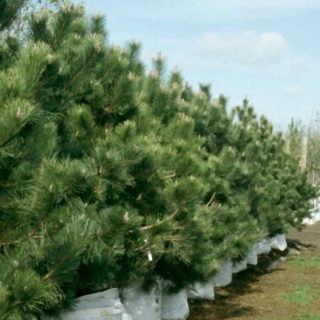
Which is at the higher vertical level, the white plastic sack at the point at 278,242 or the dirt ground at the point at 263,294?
the white plastic sack at the point at 278,242

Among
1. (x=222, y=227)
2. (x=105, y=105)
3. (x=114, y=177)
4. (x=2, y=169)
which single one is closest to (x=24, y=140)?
(x=2, y=169)

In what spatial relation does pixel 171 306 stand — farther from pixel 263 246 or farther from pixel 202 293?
pixel 263 246

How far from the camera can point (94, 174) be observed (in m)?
3.94

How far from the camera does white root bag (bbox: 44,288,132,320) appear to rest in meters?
4.43

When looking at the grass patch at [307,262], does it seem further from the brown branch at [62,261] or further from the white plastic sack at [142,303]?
the brown branch at [62,261]

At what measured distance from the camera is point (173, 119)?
596cm

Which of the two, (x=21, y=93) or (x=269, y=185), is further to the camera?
(x=269, y=185)

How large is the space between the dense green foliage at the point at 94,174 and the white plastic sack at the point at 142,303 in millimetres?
148

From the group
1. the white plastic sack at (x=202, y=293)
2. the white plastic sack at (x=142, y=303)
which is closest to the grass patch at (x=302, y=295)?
the white plastic sack at (x=202, y=293)

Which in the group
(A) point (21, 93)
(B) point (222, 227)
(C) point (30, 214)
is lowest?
(B) point (222, 227)

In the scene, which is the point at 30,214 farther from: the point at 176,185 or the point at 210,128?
the point at 210,128

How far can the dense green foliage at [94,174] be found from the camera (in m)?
3.24

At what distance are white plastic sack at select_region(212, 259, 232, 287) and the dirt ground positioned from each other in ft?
0.51

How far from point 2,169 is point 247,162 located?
5.48 m
